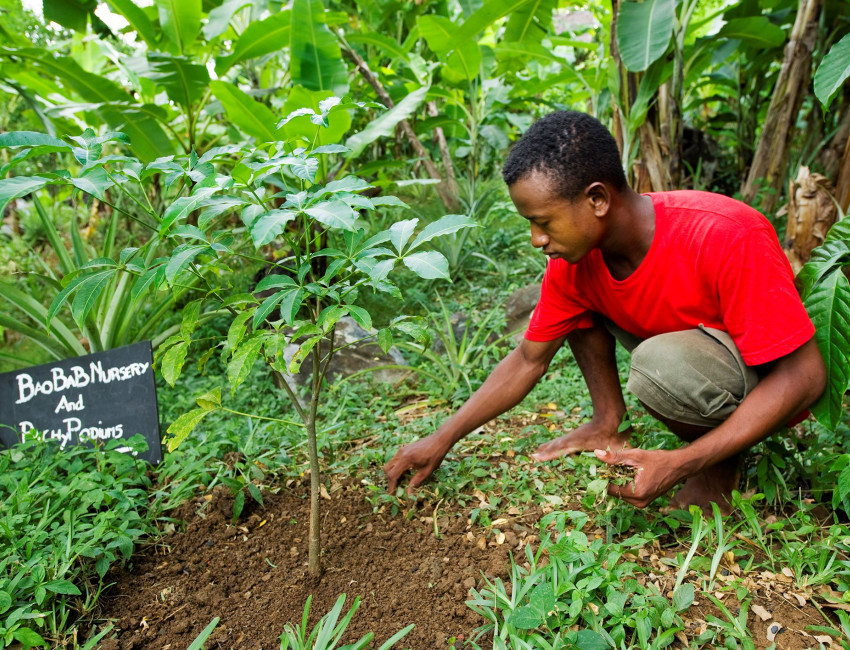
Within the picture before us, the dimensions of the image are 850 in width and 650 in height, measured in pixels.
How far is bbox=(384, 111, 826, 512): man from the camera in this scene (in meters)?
1.54

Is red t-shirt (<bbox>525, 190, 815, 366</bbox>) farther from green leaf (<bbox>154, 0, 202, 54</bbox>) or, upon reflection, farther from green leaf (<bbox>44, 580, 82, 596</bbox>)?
green leaf (<bbox>154, 0, 202, 54</bbox>)

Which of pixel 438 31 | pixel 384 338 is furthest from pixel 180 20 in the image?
pixel 384 338

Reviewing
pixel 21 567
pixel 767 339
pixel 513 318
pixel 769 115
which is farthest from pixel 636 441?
pixel 769 115

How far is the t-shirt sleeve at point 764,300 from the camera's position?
151 cm

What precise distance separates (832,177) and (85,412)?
12.4 ft

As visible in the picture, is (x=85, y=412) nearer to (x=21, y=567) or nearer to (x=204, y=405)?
(x=21, y=567)

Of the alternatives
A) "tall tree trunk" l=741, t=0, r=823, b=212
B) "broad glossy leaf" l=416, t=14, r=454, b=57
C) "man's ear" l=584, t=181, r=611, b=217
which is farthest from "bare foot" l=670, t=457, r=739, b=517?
"broad glossy leaf" l=416, t=14, r=454, b=57

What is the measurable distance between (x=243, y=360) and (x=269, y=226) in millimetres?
377

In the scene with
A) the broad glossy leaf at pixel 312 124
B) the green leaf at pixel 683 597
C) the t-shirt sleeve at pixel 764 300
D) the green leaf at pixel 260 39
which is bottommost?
the green leaf at pixel 683 597

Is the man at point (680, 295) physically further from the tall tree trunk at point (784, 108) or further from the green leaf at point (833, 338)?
the tall tree trunk at point (784, 108)

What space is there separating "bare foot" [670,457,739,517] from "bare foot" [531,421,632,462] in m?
0.35

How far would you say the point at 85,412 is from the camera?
225 cm

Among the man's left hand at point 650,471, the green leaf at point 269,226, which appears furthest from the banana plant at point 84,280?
the man's left hand at point 650,471

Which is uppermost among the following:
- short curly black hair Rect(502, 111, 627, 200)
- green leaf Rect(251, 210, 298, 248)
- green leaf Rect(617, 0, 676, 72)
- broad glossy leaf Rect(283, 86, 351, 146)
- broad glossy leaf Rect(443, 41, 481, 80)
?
broad glossy leaf Rect(443, 41, 481, 80)
